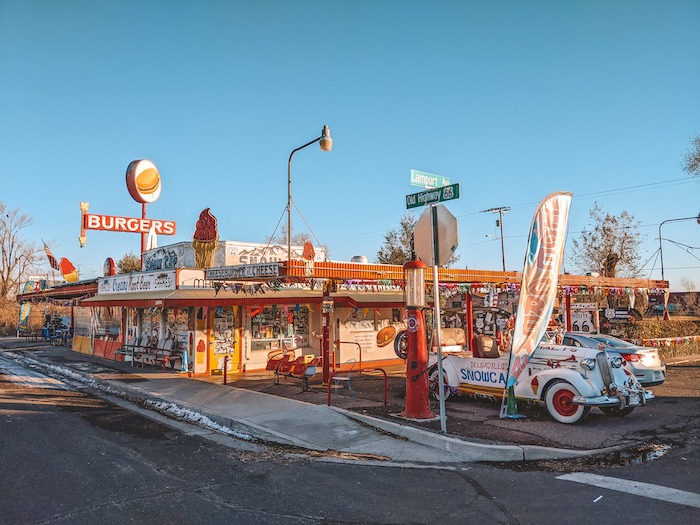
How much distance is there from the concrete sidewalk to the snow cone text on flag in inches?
86.3

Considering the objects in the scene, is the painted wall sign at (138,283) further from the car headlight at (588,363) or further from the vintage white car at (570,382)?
the car headlight at (588,363)

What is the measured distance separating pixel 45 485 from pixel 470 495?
16.3 feet

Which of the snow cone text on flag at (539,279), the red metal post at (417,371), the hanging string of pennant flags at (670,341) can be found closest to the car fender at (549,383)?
the snow cone text on flag at (539,279)

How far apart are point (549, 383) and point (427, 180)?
4.37 meters

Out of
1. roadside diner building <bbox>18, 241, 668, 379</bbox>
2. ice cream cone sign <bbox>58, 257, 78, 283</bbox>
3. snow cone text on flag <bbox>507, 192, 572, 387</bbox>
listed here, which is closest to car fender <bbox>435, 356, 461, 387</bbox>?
roadside diner building <bbox>18, 241, 668, 379</bbox>

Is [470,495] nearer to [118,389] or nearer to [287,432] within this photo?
[287,432]

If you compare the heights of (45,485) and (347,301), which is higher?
(347,301)

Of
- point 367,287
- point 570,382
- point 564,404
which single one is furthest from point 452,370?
point 367,287

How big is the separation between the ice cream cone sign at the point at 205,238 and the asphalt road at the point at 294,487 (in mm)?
8447

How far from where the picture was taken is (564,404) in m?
9.54

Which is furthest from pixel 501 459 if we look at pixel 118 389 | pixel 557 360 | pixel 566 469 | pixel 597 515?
pixel 118 389

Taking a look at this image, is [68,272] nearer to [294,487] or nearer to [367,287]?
[367,287]

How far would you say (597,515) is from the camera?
5.32 m

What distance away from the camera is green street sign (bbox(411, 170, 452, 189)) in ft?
29.2
